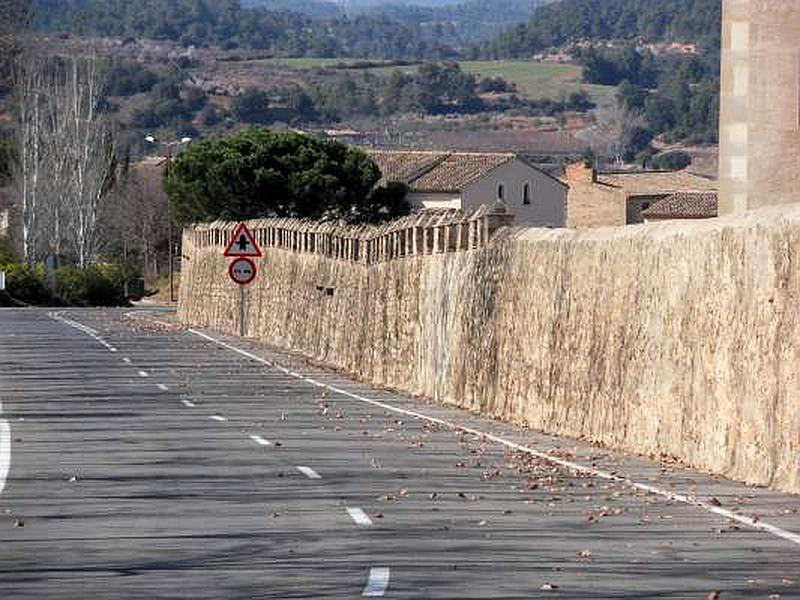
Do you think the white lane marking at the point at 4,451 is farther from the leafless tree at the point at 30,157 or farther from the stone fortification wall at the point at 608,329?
the leafless tree at the point at 30,157

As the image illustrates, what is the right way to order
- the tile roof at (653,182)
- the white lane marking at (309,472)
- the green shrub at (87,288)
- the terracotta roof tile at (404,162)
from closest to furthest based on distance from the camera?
the white lane marking at (309,472)
the green shrub at (87,288)
the tile roof at (653,182)
the terracotta roof tile at (404,162)

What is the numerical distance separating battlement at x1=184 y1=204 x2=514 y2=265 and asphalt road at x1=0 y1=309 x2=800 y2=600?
325cm

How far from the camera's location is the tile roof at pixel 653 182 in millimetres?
123125

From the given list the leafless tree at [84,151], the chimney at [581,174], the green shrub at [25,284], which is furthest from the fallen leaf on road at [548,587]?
the chimney at [581,174]

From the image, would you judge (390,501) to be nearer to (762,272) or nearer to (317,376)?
(762,272)

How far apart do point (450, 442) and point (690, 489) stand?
6420mm

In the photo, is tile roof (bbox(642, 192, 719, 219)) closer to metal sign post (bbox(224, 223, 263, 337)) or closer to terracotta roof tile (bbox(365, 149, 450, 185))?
terracotta roof tile (bbox(365, 149, 450, 185))

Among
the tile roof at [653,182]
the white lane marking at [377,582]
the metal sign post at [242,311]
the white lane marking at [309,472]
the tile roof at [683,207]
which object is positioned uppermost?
the white lane marking at [377,582]

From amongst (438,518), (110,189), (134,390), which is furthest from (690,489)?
(110,189)

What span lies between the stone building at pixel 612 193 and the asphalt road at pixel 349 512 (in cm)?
8687

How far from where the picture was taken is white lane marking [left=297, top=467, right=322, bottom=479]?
20766 millimetres

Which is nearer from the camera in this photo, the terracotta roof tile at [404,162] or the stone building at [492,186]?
the stone building at [492,186]

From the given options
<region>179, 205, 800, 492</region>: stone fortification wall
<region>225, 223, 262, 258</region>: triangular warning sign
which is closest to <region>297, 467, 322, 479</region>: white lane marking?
<region>179, 205, 800, 492</region>: stone fortification wall

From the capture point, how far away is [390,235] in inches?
1660
